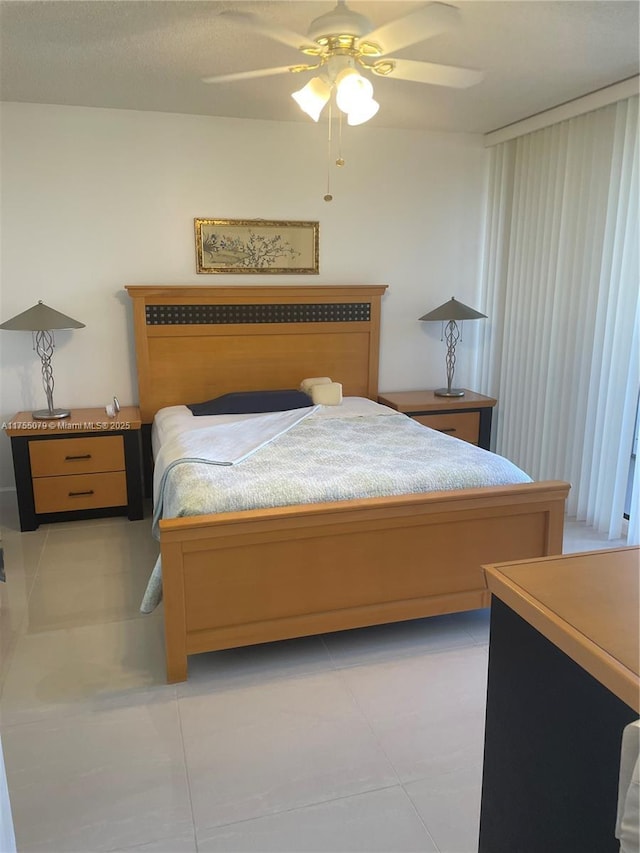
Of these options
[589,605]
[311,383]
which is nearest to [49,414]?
[311,383]

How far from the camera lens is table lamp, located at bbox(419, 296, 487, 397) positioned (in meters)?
4.28

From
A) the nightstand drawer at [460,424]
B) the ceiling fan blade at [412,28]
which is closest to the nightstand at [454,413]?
the nightstand drawer at [460,424]

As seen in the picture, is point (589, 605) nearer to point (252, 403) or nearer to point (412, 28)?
point (412, 28)

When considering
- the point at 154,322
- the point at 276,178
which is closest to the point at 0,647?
the point at 154,322

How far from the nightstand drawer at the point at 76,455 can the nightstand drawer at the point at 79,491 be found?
0.04 m

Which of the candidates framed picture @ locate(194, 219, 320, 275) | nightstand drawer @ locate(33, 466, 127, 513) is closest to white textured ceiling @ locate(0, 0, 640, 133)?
framed picture @ locate(194, 219, 320, 275)

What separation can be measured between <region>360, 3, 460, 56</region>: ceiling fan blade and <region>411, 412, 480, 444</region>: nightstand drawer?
2483mm

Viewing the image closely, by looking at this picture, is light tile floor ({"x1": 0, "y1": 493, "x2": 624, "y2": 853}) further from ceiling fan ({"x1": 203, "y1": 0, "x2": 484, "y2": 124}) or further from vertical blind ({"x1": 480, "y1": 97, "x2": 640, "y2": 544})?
ceiling fan ({"x1": 203, "y1": 0, "x2": 484, "y2": 124})

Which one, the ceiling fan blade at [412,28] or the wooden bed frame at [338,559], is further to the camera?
the wooden bed frame at [338,559]

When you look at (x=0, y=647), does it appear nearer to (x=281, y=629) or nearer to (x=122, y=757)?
(x=122, y=757)

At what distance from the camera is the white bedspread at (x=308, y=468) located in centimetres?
238

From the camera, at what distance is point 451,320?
14.3 feet

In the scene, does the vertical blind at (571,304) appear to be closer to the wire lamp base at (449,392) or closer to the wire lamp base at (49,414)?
the wire lamp base at (449,392)

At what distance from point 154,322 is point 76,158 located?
1.07 metres
